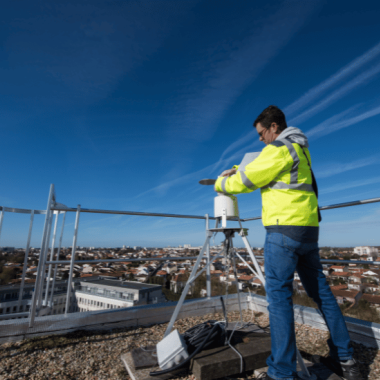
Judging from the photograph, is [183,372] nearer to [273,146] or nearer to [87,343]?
[87,343]

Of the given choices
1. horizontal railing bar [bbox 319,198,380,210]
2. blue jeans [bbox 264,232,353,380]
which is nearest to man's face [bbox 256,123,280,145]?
blue jeans [bbox 264,232,353,380]

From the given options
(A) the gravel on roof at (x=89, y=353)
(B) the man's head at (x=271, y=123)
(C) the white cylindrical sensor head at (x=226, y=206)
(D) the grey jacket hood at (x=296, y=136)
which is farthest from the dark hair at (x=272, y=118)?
(A) the gravel on roof at (x=89, y=353)

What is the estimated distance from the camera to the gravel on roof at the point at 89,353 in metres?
1.40

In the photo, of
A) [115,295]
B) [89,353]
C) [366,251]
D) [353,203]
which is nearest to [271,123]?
[353,203]

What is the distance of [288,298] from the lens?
1.25m

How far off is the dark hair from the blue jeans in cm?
86

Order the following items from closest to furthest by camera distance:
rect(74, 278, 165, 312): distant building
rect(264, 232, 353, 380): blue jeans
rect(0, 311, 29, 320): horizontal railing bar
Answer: rect(264, 232, 353, 380): blue jeans, rect(0, 311, 29, 320): horizontal railing bar, rect(74, 278, 165, 312): distant building

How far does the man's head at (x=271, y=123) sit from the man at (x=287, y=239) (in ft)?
0.60

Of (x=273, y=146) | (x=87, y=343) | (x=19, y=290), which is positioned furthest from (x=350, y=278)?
(x=19, y=290)

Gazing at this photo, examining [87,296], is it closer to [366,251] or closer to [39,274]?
[39,274]

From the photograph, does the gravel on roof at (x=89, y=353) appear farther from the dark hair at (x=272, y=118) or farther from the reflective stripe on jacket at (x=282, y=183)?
the dark hair at (x=272, y=118)

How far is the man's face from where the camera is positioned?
1.63 metres

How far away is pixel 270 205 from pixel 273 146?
0.38 metres

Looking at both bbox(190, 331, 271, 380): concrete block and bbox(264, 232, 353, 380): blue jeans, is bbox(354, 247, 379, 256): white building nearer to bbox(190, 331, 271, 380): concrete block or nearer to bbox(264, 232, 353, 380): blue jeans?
bbox(264, 232, 353, 380): blue jeans
